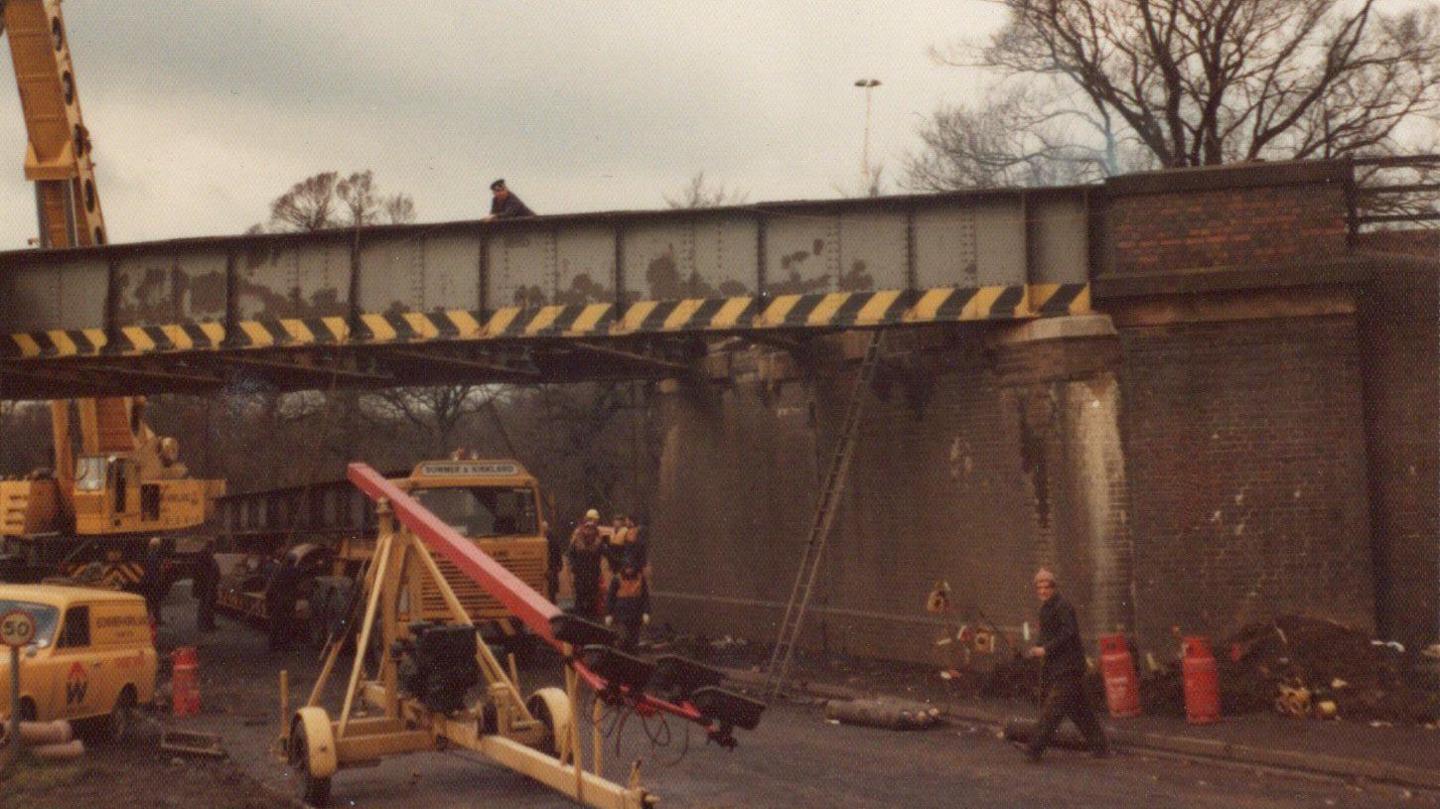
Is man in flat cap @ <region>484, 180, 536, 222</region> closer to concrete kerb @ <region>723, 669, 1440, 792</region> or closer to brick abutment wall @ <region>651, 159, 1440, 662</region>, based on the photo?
brick abutment wall @ <region>651, 159, 1440, 662</region>

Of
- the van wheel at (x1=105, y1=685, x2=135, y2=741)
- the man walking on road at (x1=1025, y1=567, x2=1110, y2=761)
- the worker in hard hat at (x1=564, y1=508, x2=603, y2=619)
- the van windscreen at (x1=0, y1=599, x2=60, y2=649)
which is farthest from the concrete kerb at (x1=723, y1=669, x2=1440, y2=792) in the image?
the van windscreen at (x1=0, y1=599, x2=60, y2=649)

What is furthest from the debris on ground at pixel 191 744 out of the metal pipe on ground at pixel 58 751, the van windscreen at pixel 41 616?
the van windscreen at pixel 41 616

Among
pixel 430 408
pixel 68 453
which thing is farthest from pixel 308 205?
pixel 68 453

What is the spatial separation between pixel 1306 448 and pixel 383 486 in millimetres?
10729

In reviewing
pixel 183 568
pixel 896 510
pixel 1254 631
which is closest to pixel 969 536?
pixel 896 510

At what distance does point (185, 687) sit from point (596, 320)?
270 inches

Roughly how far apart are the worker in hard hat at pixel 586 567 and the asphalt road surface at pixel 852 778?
22.9 ft

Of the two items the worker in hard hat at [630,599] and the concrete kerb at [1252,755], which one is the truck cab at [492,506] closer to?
the worker in hard hat at [630,599]

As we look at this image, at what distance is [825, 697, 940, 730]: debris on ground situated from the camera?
16.3 m

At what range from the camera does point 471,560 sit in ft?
34.9

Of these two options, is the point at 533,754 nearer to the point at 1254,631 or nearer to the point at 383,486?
the point at 383,486

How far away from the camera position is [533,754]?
1056 centimetres

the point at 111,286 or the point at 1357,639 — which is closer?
the point at 1357,639

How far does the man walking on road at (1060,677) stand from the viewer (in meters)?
13.8
